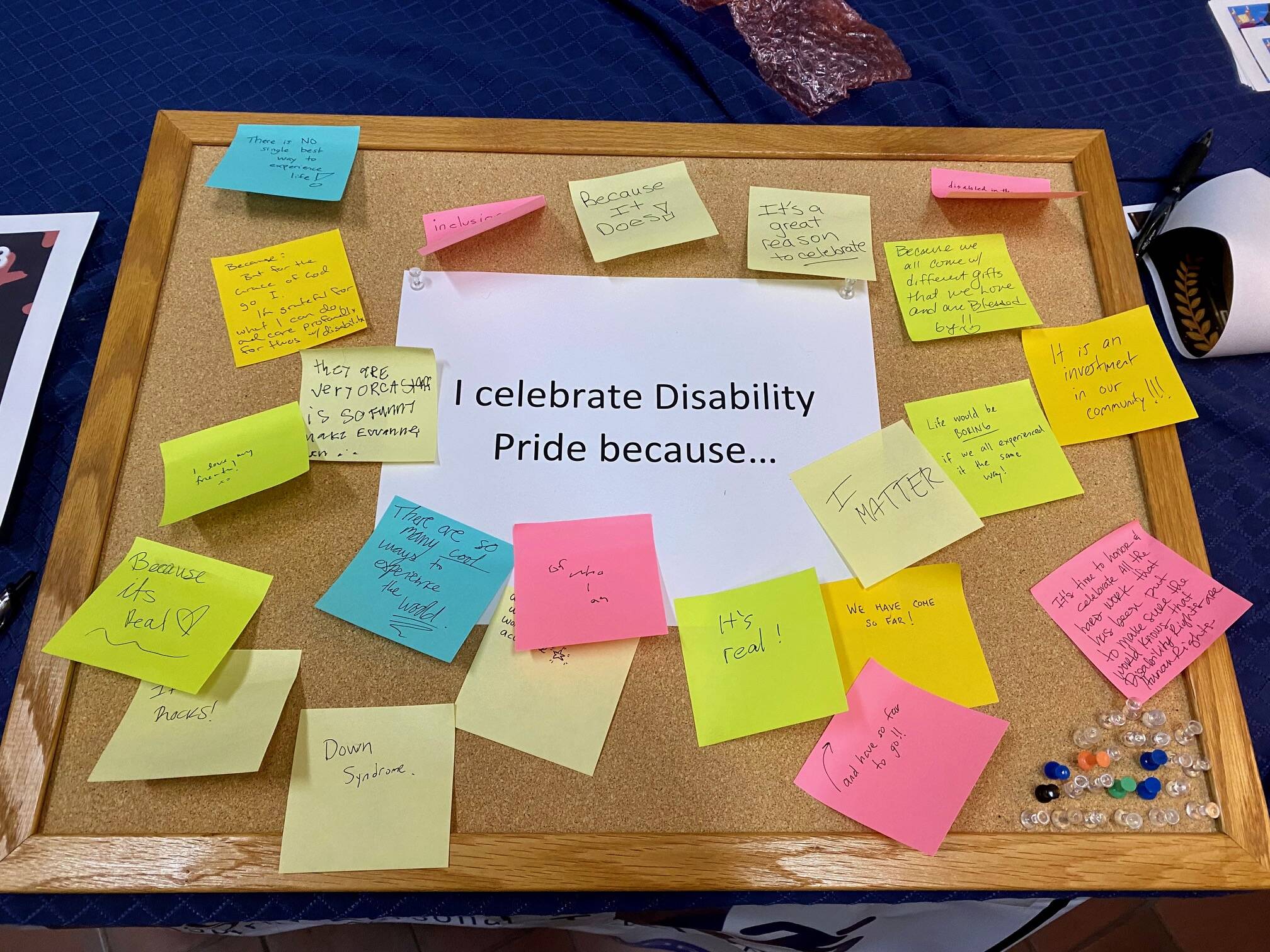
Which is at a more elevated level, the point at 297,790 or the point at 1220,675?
the point at 1220,675

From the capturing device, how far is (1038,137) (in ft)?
2.60

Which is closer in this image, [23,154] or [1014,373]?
[1014,373]

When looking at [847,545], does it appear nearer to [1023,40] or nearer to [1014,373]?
[1014,373]

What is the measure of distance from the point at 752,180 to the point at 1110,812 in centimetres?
63

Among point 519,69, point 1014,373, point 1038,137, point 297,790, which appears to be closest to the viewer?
point 297,790

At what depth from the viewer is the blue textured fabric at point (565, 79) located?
0.82 metres

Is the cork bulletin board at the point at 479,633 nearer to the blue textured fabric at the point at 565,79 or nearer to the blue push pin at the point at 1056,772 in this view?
the blue push pin at the point at 1056,772

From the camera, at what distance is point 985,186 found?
75 centimetres

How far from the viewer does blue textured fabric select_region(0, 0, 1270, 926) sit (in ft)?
2.69

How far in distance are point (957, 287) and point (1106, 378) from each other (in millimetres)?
155

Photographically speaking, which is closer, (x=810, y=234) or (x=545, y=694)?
(x=545, y=694)

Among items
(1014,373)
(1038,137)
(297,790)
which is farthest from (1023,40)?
(297,790)

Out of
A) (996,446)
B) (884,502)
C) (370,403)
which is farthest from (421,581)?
(996,446)

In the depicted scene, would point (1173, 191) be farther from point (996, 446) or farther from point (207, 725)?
point (207, 725)
